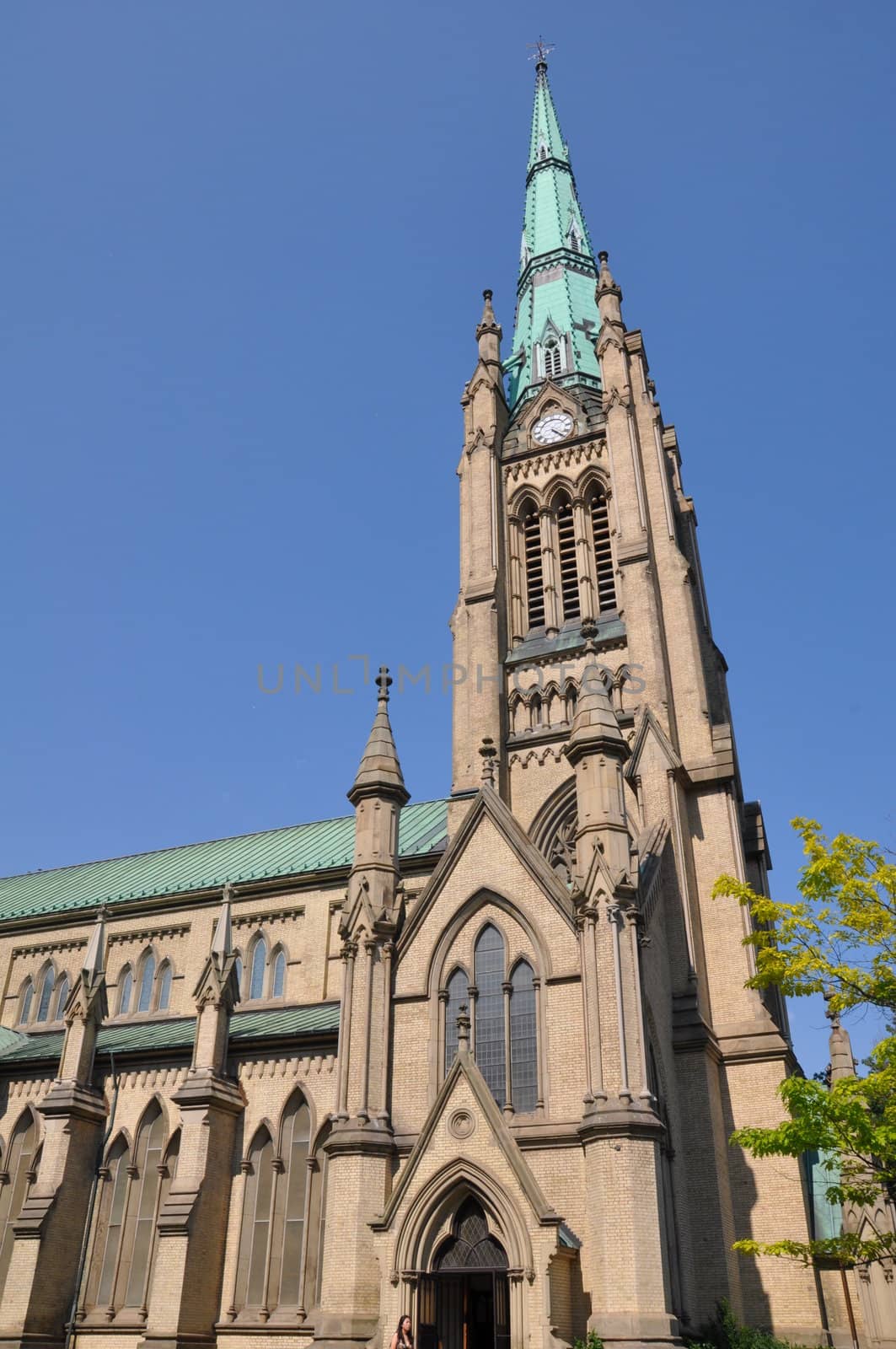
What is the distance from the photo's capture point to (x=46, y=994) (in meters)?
37.6

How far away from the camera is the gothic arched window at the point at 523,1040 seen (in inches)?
875

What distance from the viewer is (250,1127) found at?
27.3 m

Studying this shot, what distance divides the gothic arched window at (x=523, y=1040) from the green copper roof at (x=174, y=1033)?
20.6ft

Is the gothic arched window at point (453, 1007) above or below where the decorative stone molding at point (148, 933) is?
below

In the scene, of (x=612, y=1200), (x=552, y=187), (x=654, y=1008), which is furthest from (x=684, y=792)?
(x=552, y=187)

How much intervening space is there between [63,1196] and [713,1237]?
15.7m

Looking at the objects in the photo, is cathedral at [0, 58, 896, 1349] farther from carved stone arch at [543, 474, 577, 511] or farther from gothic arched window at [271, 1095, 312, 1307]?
carved stone arch at [543, 474, 577, 511]

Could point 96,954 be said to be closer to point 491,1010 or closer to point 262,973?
point 262,973

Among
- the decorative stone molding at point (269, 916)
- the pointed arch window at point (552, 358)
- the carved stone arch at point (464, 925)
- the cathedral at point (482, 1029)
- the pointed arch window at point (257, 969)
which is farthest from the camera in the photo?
the pointed arch window at point (552, 358)

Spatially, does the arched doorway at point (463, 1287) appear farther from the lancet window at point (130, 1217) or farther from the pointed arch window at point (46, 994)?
the pointed arch window at point (46, 994)

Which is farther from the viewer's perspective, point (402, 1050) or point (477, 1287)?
point (402, 1050)

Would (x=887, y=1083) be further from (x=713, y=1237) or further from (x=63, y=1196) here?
(x=63, y=1196)

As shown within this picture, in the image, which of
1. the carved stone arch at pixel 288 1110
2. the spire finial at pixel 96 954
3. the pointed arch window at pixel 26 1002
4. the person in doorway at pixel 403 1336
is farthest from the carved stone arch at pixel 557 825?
the pointed arch window at pixel 26 1002

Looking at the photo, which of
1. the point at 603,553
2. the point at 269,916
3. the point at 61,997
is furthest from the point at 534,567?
the point at 61,997
